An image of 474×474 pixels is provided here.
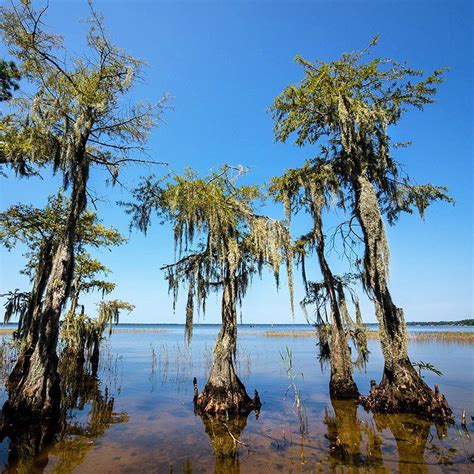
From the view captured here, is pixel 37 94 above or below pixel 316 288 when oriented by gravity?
above

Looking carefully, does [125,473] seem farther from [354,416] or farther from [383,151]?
[383,151]

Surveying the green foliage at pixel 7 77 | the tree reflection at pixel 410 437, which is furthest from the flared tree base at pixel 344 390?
the green foliage at pixel 7 77

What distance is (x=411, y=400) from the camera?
407 inches

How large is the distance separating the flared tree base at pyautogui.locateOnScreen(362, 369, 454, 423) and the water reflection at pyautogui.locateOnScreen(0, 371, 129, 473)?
333 inches

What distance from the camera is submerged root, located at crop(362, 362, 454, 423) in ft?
Answer: 32.7

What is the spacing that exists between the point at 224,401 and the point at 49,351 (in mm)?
5851

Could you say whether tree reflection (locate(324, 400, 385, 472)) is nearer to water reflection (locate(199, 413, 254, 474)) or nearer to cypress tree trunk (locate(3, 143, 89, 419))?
water reflection (locate(199, 413, 254, 474))

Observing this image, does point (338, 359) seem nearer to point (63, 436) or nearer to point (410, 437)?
point (410, 437)

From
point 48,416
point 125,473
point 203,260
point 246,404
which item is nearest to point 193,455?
point 125,473

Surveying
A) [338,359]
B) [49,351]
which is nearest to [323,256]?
[338,359]

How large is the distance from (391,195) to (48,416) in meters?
14.0

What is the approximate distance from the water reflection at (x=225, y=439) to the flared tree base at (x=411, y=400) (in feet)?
14.9

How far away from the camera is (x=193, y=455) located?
7.57 m

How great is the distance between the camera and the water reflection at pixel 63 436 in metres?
6.93
